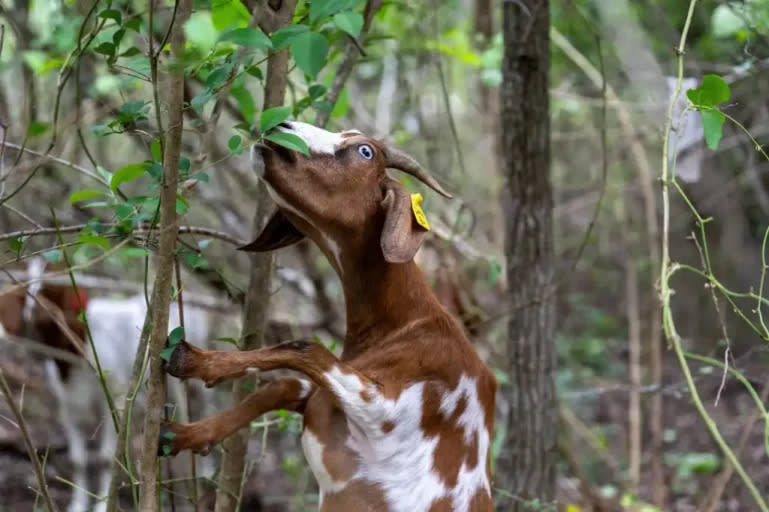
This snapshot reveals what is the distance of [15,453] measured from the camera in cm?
826

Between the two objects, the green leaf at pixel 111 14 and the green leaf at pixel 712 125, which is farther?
the green leaf at pixel 712 125

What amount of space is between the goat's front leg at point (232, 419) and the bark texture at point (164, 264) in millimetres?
97

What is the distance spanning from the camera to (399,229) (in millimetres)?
2766

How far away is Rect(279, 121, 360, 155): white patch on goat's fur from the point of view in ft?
8.71

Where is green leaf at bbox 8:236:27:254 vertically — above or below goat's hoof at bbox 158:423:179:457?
above

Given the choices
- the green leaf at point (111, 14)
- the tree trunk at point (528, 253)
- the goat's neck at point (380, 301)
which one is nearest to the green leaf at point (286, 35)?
the green leaf at point (111, 14)

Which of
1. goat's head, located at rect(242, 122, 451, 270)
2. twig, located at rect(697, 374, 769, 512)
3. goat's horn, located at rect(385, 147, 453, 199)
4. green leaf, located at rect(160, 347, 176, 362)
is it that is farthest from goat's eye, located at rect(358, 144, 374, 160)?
twig, located at rect(697, 374, 769, 512)

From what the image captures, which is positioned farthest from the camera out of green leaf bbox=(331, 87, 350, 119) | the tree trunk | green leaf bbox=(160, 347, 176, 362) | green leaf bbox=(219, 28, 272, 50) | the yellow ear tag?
the tree trunk

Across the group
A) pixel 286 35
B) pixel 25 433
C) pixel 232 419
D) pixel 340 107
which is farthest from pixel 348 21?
pixel 340 107

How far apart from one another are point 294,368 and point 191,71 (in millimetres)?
854

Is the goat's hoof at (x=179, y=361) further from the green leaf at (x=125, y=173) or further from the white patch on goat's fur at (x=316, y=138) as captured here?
the white patch on goat's fur at (x=316, y=138)

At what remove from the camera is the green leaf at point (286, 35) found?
88.4 inches

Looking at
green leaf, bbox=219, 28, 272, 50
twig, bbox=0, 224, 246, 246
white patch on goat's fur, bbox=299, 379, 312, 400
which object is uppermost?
green leaf, bbox=219, 28, 272, 50

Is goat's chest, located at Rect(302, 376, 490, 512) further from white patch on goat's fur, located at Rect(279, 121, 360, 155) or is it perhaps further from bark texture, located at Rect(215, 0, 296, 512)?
white patch on goat's fur, located at Rect(279, 121, 360, 155)
